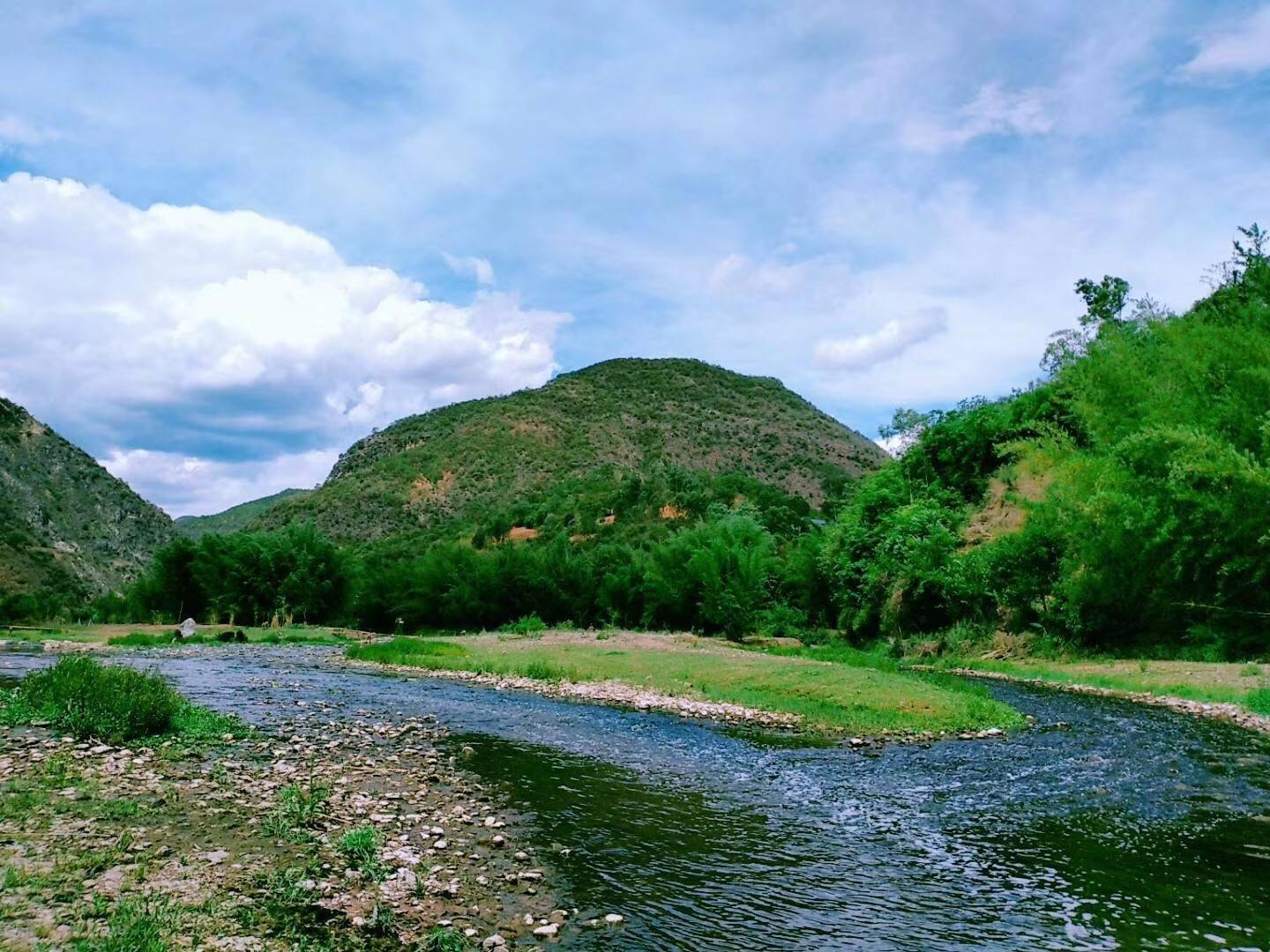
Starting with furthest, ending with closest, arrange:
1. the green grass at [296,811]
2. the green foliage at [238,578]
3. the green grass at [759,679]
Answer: the green foliage at [238,578] < the green grass at [759,679] < the green grass at [296,811]

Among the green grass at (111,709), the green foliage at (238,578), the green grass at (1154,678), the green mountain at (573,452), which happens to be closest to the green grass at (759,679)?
the green grass at (1154,678)

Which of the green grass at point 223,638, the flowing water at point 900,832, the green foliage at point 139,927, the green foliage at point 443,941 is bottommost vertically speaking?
the green grass at point 223,638

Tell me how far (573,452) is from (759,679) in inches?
2955

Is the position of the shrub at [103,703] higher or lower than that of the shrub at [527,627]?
higher

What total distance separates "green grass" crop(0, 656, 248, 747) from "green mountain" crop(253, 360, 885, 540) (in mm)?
59316

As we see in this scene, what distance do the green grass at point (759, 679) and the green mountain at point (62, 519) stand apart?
1856 inches

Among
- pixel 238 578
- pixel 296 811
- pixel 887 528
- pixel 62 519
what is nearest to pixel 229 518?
pixel 62 519

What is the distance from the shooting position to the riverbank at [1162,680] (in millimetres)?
18609

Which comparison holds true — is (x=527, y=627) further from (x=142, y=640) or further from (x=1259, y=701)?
(x=1259, y=701)

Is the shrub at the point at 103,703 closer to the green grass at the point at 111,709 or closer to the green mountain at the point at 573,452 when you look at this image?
the green grass at the point at 111,709

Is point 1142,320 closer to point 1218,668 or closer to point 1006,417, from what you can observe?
point 1006,417

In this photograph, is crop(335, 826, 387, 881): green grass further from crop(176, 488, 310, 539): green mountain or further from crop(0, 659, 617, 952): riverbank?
crop(176, 488, 310, 539): green mountain

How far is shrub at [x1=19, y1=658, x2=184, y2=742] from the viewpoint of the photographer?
41.2 ft

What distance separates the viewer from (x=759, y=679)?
73.3 ft
